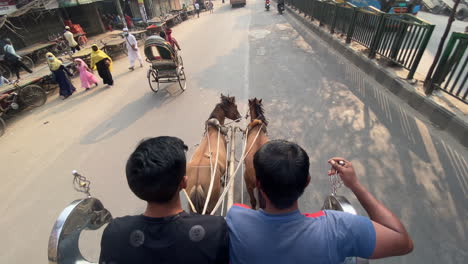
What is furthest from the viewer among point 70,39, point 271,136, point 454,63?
point 70,39

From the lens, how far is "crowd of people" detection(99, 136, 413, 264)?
110 centimetres

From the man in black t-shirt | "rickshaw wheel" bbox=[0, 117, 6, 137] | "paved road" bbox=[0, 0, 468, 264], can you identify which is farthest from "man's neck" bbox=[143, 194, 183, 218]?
"rickshaw wheel" bbox=[0, 117, 6, 137]

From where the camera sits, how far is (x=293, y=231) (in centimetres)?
114

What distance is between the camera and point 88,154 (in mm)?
4656

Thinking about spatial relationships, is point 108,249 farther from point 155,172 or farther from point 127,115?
point 127,115

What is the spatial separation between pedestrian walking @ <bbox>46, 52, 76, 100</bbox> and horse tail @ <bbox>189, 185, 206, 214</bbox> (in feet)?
24.8

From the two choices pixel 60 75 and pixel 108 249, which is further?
pixel 60 75

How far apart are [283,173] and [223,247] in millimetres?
496

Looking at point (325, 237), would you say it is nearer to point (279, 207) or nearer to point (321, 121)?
point (279, 207)

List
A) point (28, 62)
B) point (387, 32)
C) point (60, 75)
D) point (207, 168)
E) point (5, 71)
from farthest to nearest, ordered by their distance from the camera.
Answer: point (28, 62), point (5, 71), point (60, 75), point (387, 32), point (207, 168)

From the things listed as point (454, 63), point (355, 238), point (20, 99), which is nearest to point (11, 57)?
point (20, 99)

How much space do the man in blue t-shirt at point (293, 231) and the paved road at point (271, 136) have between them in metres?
1.63

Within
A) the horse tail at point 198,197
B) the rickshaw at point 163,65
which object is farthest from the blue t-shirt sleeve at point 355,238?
the rickshaw at point 163,65

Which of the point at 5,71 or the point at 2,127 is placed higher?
the point at 5,71
